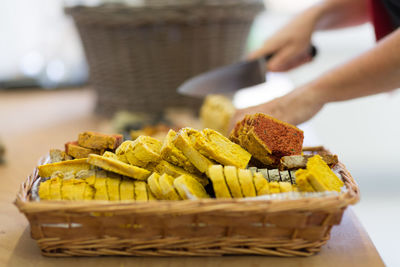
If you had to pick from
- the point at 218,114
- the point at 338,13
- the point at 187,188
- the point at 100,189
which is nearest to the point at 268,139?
the point at 187,188

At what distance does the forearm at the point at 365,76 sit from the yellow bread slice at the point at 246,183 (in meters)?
0.40

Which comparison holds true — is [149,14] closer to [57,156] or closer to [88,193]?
[57,156]

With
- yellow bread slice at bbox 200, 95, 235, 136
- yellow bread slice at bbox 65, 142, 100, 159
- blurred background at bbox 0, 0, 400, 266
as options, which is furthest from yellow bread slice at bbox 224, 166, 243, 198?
blurred background at bbox 0, 0, 400, 266

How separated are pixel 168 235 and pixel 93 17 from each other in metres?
1.10

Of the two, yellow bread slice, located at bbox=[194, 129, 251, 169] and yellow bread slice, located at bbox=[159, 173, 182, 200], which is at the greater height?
yellow bread slice, located at bbox=[194, 129, 251, 169]

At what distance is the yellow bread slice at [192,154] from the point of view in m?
0.72

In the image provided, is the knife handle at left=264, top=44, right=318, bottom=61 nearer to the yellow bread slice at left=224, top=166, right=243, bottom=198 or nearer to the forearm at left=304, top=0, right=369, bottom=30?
the forearm at left=304, top=0, right=369, bottom=30

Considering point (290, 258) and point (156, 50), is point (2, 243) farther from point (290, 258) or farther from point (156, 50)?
point (156, 50)

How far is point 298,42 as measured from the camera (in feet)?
4.50

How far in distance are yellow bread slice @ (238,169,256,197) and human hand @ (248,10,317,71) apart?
825 mm

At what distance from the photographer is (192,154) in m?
0.72

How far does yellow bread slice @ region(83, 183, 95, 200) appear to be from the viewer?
669 millimetres

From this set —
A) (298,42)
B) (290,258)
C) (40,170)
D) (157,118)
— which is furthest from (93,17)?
(290,258)

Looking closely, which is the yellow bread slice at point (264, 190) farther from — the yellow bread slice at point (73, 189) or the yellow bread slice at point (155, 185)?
the yellow bread slice at point (73, 189)
